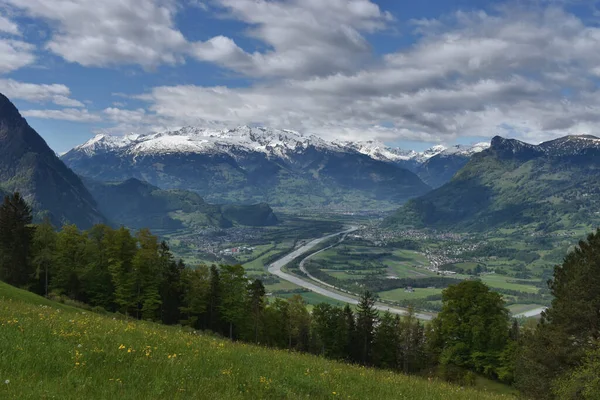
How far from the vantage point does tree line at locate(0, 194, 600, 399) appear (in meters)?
61.2

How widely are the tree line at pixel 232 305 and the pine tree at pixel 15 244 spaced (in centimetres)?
14

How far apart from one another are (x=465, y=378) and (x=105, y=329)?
51554 millimetres

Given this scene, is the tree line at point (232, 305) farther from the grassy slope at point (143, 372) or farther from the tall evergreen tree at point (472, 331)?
the grassy slope at point (143, 372)

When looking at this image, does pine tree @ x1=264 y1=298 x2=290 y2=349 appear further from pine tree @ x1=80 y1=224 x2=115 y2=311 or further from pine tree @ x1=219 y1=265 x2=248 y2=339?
pine tree @ x1=80 y1=224 x2=115 y2=311

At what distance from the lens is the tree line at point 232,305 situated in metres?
61.2

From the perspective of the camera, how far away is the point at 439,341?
6650 centimetres

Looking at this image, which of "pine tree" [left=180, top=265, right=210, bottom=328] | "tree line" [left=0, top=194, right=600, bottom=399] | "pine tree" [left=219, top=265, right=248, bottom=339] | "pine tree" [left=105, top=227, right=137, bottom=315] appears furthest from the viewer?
"pine tree" [left=219, top=265, right=248, bottom=339]

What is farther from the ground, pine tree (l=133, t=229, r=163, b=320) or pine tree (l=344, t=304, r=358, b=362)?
pine tree (l=133, t=229, r=163, b=320)

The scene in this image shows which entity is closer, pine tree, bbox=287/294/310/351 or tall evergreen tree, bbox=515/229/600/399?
tall evergreen tree, bbox=515/229/600/399

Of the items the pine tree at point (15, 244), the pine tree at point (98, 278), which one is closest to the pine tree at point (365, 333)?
the pine tree at point (98, 278)

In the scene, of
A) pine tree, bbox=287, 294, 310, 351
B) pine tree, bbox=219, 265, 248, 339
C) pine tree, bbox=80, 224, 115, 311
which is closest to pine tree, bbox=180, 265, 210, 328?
pine tree, bbox=219, 265, 248, 339

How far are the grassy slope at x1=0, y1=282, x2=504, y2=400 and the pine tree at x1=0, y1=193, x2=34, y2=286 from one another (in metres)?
56.3

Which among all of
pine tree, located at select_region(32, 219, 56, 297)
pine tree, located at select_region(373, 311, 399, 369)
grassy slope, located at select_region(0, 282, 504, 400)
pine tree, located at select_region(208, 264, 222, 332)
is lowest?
pine tree, located at select_region(373, 311, 399, 369)

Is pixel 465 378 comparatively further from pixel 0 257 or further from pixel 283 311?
→ pixel 0 257
